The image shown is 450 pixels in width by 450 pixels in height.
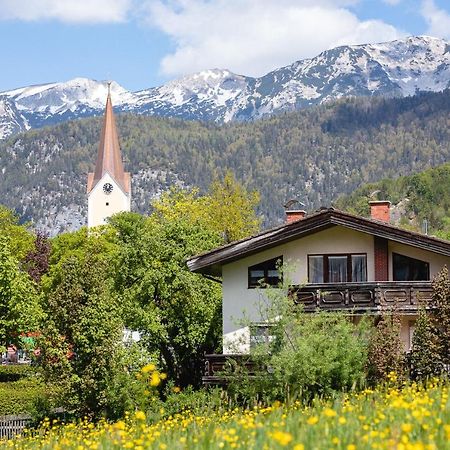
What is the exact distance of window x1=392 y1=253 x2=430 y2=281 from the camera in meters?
32.5

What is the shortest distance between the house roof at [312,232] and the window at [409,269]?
1.46m

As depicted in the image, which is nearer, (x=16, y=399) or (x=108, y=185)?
(x=16, y=399)

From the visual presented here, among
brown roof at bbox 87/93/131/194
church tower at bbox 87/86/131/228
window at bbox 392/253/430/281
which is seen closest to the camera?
window at bbox 392/253/430/281

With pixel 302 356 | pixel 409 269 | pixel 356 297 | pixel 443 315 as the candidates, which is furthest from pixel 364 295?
pixel 302 356

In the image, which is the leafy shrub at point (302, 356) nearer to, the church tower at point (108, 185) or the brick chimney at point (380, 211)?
the brick chimney at point (380, 211)

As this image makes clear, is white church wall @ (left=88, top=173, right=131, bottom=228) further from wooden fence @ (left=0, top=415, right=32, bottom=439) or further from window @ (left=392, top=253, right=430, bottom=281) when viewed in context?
window @ (left=392, top=253, right=430, bottom=281)

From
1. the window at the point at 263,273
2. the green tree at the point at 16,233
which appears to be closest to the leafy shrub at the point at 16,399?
the window at the point at 263,273

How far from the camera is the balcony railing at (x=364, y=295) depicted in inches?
1206

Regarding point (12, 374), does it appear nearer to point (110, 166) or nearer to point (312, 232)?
point (312, 232)

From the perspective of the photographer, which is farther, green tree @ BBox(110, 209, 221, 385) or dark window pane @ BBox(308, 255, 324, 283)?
green tree @ BBox(110, 209, 221, 385)

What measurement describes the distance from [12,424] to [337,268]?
13.4 metres

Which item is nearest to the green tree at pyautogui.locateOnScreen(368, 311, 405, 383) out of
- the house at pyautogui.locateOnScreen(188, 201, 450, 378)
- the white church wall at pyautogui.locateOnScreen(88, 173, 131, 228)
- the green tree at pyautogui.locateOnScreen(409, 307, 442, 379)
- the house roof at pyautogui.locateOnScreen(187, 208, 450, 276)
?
the green tree at pyautogui.locateOnScreen(409, 307, 442, 379)

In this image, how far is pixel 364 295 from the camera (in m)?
30.9

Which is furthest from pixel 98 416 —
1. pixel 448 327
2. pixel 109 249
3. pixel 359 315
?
pixel 109 249
